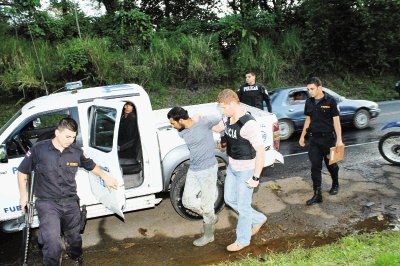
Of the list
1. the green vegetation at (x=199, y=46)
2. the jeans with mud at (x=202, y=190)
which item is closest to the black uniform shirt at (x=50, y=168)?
the jeans with mud at (x=202, y=190)

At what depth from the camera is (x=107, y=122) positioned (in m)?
5.28

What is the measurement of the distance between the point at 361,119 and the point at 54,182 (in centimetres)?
894

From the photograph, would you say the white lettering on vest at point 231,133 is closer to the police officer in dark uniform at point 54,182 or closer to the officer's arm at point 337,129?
the police officer in dark uniform at point 54,182

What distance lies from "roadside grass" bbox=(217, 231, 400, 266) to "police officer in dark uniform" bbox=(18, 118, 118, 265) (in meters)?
1.94

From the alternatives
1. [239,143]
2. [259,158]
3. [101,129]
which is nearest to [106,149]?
[101,129]

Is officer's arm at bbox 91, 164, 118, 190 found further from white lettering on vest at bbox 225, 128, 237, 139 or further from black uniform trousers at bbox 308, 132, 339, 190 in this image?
black uniform trousers at bbox 308, 132, 339, 190

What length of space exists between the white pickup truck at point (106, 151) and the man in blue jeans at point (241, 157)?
0.98 m

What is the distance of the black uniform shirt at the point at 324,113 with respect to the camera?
17.8 ft

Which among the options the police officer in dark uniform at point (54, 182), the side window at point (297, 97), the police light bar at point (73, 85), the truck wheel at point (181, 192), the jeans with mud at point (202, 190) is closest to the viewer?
the police officer in dark uniform at point (54, 182)

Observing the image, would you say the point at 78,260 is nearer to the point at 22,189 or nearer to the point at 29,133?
the point at 22,189

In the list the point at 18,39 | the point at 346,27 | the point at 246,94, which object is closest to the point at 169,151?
the point at 246,94

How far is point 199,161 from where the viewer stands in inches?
181

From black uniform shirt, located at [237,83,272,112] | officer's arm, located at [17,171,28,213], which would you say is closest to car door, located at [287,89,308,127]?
black uniform shirt, located at [237,83,272,112]

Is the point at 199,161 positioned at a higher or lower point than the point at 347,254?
higher
